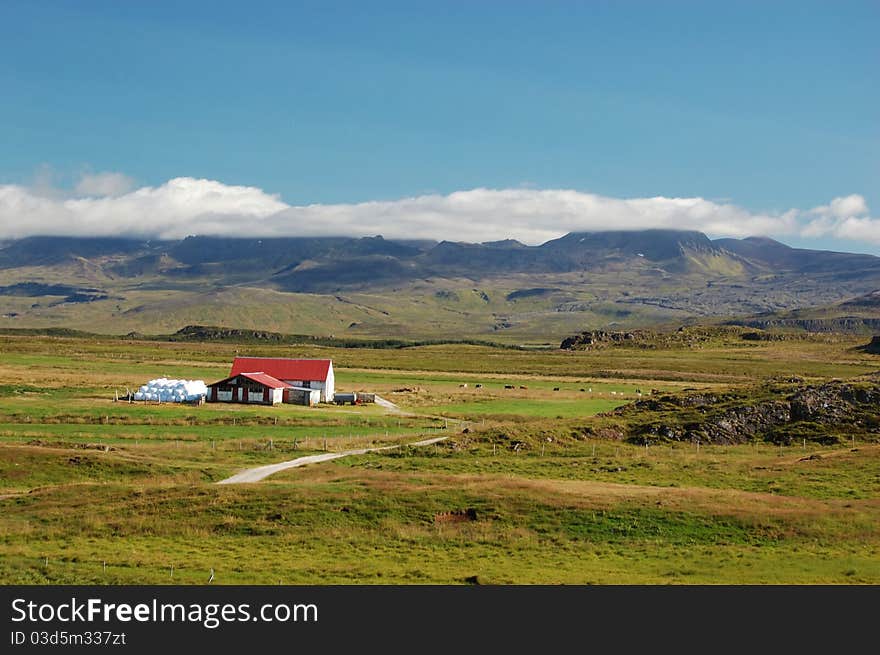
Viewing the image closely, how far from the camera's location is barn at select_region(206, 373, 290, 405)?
309 feet

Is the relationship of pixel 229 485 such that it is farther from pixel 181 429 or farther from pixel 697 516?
pixel 181 429

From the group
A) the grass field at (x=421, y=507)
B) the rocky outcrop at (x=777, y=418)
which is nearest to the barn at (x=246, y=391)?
the grass field at (x=421, y=507)

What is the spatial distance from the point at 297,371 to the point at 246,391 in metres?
9.02

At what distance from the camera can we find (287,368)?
104 metres

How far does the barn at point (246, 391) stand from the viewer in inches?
3706

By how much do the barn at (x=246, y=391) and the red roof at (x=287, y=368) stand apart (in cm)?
509

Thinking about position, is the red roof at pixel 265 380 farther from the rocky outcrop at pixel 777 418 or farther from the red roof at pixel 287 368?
the rocky outcrop at pixel 777 418

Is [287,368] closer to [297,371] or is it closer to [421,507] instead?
[297,371]

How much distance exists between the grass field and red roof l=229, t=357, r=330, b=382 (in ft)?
78.7

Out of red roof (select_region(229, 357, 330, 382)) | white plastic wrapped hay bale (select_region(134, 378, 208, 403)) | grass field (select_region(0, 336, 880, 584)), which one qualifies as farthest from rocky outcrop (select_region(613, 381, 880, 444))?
white plastic wrapped hay bale (select_region(134, 378, 208, 403))

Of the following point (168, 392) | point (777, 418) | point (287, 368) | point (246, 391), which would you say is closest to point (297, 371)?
point (287, 368)
